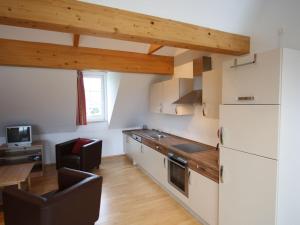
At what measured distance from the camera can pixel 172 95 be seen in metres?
3.49

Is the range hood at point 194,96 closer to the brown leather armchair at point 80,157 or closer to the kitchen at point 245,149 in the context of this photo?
the kitchen at point 245,149

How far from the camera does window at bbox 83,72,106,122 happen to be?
4973 mm

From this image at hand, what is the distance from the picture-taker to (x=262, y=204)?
165 cm

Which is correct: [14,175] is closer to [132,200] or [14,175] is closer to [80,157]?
[80,157]

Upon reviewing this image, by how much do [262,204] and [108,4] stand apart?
7.28 ft

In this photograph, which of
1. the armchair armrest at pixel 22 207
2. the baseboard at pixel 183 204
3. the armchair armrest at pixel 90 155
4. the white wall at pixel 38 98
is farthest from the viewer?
the armchair armrest at pixel 90 155

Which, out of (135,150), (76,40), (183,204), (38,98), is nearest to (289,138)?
(183,204)

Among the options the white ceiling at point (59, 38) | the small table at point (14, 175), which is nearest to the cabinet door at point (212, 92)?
the white ceiling at point (59, 38)

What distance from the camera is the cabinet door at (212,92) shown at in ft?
7.84

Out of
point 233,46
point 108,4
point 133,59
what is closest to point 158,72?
point 133,59

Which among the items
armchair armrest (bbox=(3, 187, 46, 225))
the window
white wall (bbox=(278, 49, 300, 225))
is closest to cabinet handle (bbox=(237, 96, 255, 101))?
white wall (bbox=(278, 49, 300, 225))

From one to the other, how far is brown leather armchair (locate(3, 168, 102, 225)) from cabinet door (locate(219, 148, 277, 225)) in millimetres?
1441

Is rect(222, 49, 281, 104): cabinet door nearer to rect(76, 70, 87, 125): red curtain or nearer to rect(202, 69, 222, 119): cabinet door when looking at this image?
rect(202, 69, 222, 119): cabinet door

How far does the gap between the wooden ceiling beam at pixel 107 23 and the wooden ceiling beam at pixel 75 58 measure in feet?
4.83
